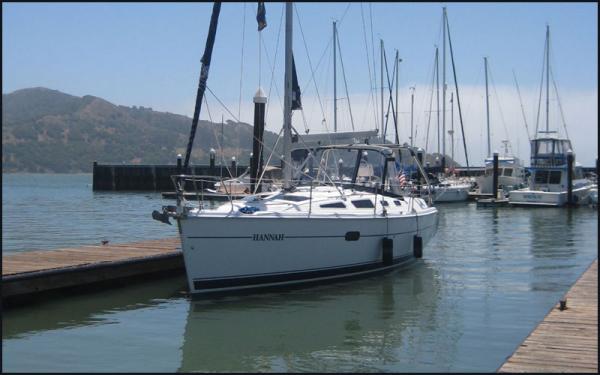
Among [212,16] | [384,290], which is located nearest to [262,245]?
[384,290]

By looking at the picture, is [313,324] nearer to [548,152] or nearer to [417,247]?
[417,247]

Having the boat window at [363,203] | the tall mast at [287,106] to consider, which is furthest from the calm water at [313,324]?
the tall mast at [287,106]

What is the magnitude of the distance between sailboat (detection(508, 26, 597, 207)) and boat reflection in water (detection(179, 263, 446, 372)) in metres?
30.2

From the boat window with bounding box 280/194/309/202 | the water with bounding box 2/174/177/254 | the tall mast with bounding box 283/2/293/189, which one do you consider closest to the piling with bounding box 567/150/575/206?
the water with bounding box 2/174/177/254

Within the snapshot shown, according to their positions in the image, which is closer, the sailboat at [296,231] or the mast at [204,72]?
the sailboat at [296,231]

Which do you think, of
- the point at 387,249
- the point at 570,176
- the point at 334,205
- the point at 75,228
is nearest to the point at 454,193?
the point at 570,176

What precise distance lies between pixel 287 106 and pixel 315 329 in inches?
238

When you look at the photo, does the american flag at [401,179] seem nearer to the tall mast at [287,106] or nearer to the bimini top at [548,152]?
the tall mast at [287,106]

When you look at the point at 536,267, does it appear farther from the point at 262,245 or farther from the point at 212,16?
the point at 212,16

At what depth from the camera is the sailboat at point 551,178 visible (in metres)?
44.3

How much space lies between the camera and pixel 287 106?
16.5 m

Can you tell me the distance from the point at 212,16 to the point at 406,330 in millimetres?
8528

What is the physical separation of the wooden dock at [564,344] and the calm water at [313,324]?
0.82 metres

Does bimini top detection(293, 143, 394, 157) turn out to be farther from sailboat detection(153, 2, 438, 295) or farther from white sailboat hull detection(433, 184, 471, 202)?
white sailboat hull detection(433, 184, 471, 202)
